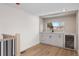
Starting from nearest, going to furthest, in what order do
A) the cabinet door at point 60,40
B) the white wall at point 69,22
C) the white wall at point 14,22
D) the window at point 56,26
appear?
the white wall at point 14,22 → the cabinet door at point 60,40 → the white wall at point 69,22 → the window at point 56,26

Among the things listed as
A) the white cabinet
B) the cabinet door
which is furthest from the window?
the cabinet door

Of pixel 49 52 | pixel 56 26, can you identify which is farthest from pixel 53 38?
pixel 49 52

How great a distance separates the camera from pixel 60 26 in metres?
5.50

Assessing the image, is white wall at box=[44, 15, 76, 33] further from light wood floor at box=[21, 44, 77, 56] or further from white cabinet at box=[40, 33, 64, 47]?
light wood floor at box=[21, 44, 77, 56]

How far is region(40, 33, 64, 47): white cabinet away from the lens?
466cm

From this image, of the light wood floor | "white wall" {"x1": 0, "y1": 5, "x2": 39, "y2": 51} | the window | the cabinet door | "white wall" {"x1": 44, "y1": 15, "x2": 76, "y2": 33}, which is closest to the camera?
"white wall" {"x1": 0, "y1": 5, "x2": 39, "y2": 51}

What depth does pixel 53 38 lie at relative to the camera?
16.4 ft

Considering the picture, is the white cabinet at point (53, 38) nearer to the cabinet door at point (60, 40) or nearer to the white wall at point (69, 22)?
the cabinet door at point (60, 40)

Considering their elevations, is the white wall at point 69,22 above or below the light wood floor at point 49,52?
above

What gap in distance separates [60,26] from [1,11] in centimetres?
388

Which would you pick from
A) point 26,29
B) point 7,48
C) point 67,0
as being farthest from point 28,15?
point 67,0

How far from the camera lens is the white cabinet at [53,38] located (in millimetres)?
4656

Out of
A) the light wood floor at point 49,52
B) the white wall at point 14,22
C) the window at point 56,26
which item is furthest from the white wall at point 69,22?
the white wall at point 14,22

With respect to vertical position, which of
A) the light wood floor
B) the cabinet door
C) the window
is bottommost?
the light wood floor
